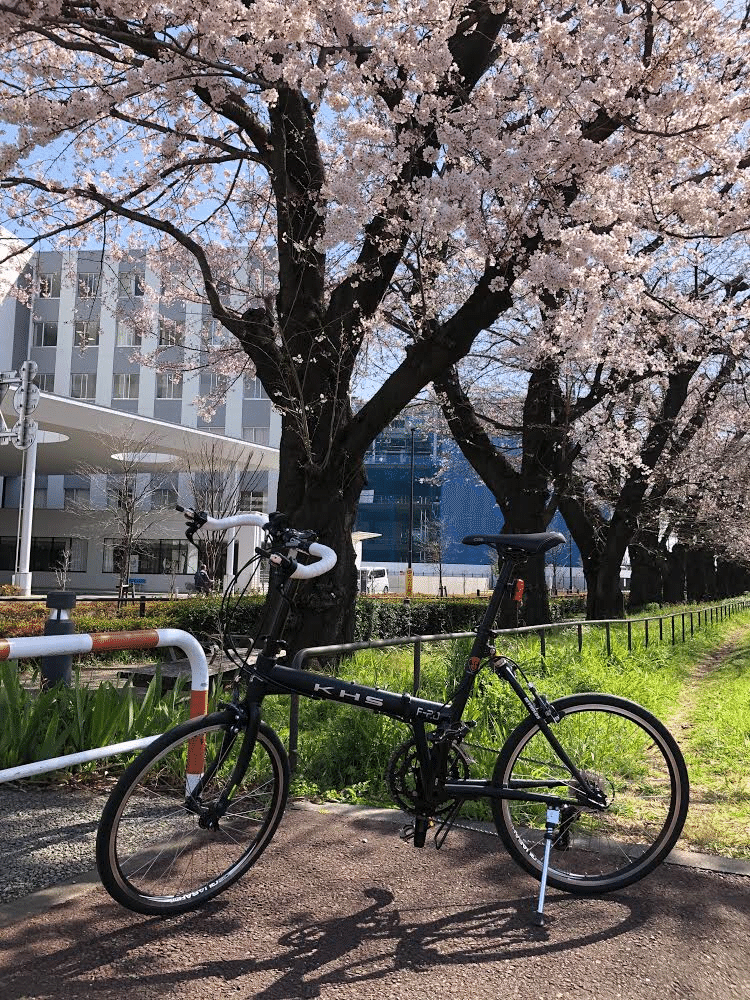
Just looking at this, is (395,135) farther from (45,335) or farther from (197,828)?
(45,335)

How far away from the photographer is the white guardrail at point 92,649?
9.62ft

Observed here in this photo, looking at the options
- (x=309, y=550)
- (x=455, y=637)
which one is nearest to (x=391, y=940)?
(x=309, y=550)

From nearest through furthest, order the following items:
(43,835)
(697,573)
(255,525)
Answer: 1. (255,525)
2. (43,835)
3. (697,573)

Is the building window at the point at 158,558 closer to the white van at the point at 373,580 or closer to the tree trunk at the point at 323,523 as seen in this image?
the white van at the point at 373,580

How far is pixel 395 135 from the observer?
28.3 ft

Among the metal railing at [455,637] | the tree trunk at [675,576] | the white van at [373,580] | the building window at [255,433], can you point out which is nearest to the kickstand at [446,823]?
the metal railing at [455,637]

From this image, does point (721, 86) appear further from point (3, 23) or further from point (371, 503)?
point (371, 503)

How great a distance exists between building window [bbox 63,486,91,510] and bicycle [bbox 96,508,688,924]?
41.8 meters

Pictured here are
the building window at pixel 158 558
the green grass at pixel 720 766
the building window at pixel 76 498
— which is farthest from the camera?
the building window at pixel 158 558

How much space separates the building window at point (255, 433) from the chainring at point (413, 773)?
4557cm

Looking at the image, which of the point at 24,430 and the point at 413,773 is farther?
the point at 24,430

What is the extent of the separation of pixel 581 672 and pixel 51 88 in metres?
8.18

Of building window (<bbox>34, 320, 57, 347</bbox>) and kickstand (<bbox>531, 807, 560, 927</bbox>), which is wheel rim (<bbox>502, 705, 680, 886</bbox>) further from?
building window (<bbox>34, 320, 57, 347</bbox>)

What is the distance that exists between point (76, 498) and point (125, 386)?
826 cm
